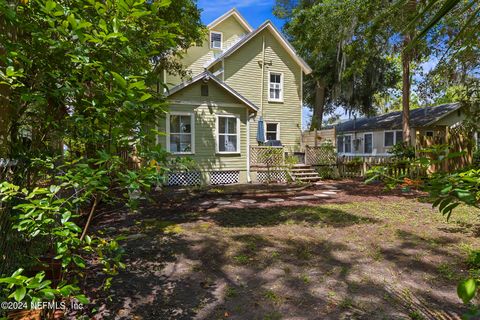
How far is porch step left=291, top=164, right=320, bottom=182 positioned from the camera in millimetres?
14086

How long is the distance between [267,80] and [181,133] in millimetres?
7146

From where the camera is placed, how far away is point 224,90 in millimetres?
13438

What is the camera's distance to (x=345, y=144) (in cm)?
2755

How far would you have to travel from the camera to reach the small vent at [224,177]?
13.5 metres

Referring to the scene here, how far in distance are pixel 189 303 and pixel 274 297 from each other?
903 millimetres

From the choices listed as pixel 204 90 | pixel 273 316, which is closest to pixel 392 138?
pixel 204 90

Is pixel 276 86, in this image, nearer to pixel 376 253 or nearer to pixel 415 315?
pixel 376 253

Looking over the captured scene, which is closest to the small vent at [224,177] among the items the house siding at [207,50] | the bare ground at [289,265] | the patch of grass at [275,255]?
the bare ground at [289,265]

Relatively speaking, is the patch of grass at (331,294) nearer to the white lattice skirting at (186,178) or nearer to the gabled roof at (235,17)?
the white lattice skirting at (186,178)

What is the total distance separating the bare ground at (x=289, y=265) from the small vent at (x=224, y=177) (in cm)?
590

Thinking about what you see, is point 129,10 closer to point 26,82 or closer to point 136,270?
point 26,82

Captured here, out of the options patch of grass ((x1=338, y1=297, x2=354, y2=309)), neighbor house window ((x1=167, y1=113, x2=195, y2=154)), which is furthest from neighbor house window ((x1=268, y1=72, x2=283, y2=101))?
patch of grass ((x1=338, y1=297, x2=354, y2=309))

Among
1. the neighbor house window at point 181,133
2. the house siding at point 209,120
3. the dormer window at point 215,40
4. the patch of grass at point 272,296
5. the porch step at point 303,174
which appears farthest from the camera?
the dormer window at point 215,40

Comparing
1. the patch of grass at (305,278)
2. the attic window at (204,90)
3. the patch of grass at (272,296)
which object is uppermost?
the attic window at (204,90)
